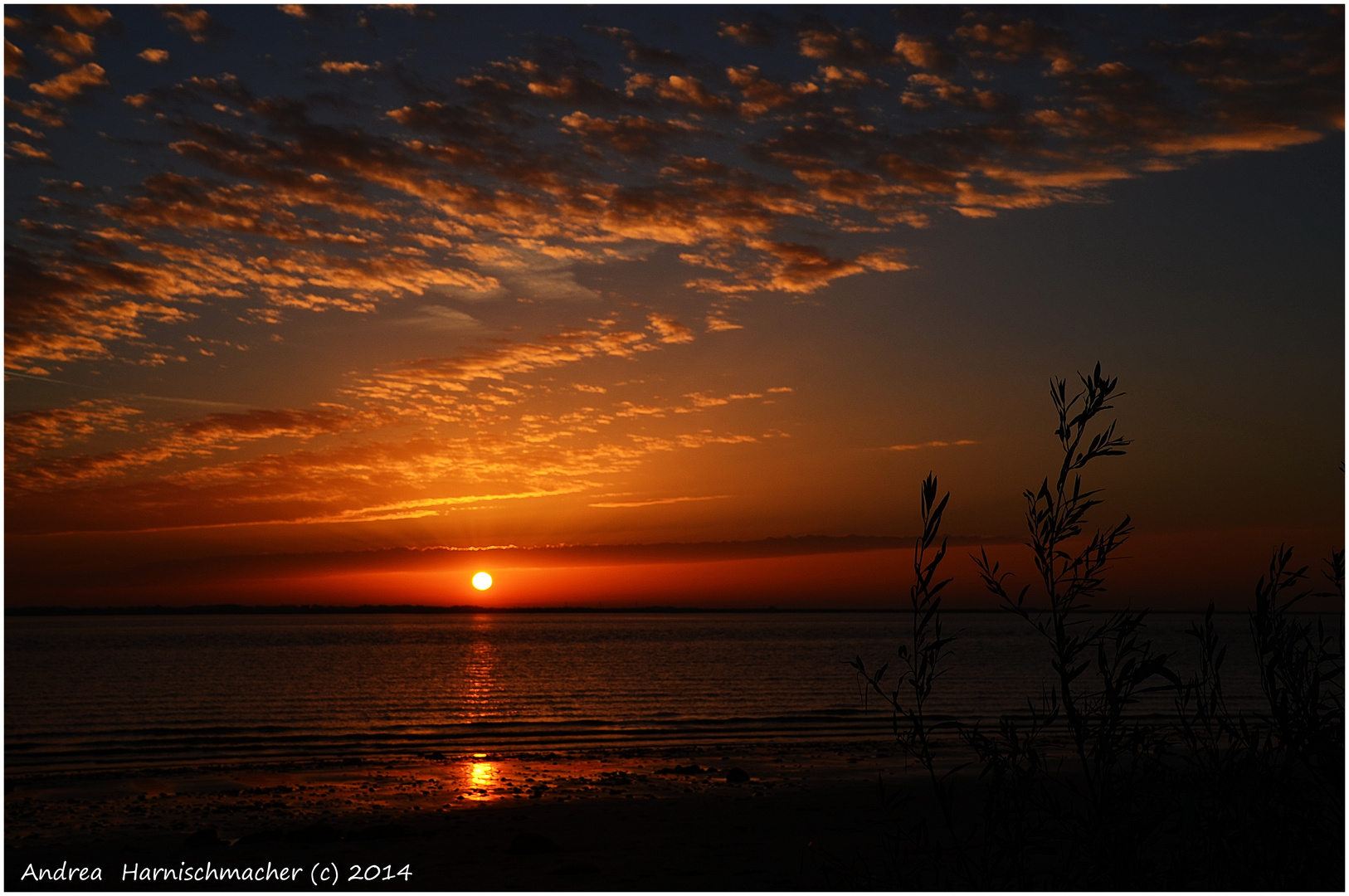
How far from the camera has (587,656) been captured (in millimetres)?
105000

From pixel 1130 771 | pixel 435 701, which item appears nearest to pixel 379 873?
pixel 1130 771

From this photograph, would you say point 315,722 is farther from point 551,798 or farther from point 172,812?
point 551,798

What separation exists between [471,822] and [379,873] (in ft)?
15.3


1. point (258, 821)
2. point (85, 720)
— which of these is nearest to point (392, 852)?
point (258, 821)

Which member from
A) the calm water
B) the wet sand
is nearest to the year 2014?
the wet sand

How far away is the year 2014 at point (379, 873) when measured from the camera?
17422 mm

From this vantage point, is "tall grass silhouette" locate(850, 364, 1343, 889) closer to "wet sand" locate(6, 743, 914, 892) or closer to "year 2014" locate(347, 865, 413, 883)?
"wet sand" locate(6, 743, 914, 892)

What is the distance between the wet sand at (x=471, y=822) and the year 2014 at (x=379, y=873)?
2.2 inches

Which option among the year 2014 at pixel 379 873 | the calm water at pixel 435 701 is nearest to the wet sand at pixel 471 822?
the year 2014 at pixel 379 873

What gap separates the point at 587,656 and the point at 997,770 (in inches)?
4032

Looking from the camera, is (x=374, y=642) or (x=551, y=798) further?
(x=374, y=642)

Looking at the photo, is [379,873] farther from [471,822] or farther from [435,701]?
[435,701]

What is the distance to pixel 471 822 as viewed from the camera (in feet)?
72.7

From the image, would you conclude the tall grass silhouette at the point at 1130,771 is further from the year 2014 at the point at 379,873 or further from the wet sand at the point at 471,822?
the year 2014 at the point at 379,873
